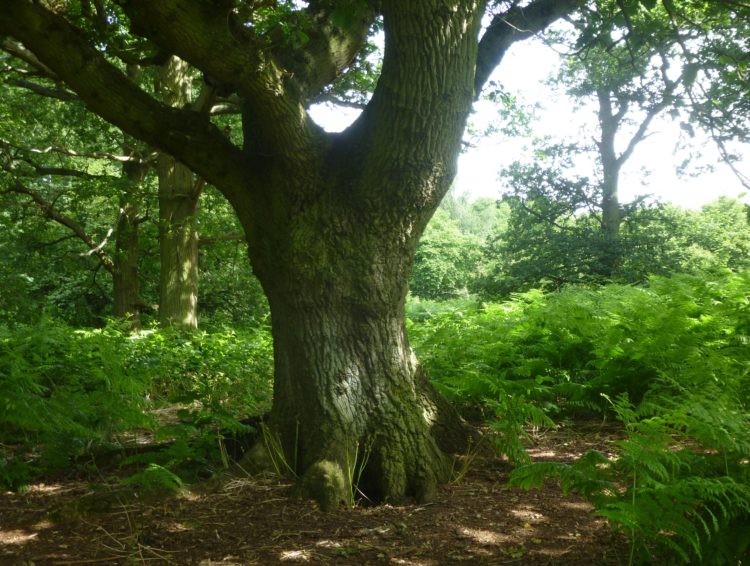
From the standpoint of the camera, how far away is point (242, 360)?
379 inches

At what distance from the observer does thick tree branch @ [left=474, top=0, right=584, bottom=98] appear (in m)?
5.71

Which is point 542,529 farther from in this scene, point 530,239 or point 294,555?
point 530,239

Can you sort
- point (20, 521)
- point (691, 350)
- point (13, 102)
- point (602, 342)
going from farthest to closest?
1. point (13, 102)
2. point (602, 342)
3. point (691, 350)
4. point (20, 521)

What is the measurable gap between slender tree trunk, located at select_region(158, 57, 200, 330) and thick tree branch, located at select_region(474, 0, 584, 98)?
30.6ft

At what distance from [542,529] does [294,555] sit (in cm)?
144

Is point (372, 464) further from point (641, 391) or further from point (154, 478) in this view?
point (641, 391)

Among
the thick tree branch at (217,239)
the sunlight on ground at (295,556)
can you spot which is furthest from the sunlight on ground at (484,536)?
the thick tree branch at (217,239)

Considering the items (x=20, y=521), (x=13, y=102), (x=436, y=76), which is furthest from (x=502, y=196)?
(x=20, y=521)

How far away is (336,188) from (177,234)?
9.78 m

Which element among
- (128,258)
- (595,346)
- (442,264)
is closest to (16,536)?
(595,346)

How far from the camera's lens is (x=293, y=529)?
3.86 m

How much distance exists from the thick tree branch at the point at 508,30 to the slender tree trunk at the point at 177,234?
9.31 m

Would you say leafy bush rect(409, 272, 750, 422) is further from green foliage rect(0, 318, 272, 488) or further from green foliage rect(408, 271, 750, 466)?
green foliage rect(0, 318, 272, 488)

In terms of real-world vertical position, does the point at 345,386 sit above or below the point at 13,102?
below
